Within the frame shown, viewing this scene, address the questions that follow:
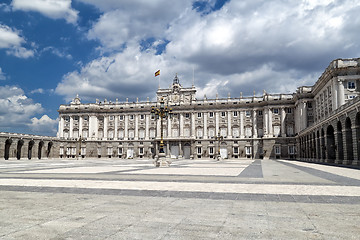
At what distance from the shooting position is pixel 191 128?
75.2 metres

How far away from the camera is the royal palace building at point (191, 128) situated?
62.0m

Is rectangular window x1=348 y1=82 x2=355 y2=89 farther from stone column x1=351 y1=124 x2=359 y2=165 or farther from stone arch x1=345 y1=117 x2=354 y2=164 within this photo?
stone column x1=351 y1=124 x2=359 y2=165

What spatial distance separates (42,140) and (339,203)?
71354mm

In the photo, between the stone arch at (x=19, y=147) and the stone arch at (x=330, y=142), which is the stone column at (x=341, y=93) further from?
the stone arch at (x=19, y=147)

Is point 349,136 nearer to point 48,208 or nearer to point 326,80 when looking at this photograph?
point 326,80

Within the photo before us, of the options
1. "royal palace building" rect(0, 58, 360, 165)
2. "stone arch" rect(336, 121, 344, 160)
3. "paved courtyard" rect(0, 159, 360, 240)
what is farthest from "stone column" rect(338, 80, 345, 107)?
"paved courtyard" rect(0, 159, 360, 240)

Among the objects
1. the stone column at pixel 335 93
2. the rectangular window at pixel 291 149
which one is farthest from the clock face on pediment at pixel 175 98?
the stone column at pixel 335 93

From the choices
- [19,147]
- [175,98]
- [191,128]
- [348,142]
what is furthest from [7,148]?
[348,142]

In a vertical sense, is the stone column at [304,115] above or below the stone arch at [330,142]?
above

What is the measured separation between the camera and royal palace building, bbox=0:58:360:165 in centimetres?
6203

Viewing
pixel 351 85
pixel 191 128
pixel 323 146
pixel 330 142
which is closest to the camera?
pixel 330 142

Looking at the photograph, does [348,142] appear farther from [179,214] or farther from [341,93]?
[179,214]

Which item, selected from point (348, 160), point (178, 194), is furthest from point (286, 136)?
point (178, 194)

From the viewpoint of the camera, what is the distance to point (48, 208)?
7656 mm
